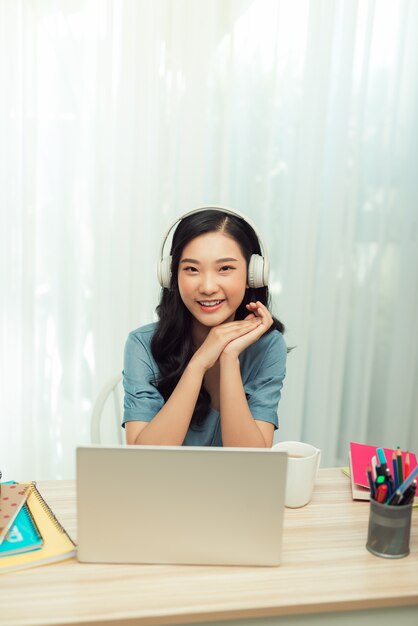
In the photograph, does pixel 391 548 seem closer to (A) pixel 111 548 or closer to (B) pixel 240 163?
(A) pixel 111 548

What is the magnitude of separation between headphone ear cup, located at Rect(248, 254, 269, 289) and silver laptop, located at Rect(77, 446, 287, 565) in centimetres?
62

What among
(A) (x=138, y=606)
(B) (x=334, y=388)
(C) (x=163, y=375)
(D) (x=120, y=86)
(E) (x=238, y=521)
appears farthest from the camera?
(B) (x=334, y=388)

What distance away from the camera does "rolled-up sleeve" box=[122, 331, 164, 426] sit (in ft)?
4.60

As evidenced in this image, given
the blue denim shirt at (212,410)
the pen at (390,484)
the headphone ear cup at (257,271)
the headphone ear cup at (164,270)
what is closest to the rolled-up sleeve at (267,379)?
the blue denim shirt at (212,410)

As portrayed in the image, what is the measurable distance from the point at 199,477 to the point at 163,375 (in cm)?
61

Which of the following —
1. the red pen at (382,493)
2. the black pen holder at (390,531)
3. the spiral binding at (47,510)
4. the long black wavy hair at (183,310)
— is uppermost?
the long black wavy hair at (183,310)

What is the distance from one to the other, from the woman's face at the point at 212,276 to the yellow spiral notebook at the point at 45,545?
0.53m

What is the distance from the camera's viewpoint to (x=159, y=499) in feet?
3.00

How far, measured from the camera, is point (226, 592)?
0.86 meters

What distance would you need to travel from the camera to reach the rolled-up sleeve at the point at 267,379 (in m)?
1.43

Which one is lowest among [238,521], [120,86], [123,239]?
[238,521]

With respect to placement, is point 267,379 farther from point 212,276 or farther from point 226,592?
point 226,592

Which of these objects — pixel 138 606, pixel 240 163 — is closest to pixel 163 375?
pixel 138 606

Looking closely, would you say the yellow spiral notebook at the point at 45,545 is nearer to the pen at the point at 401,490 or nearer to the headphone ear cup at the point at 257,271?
the pen at the point at 401,490
